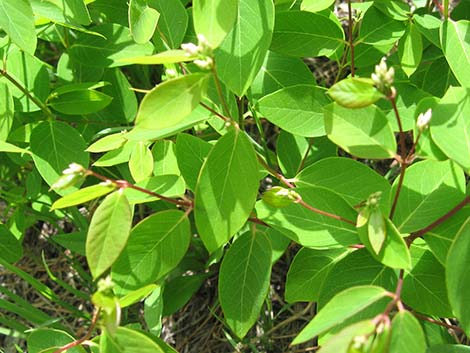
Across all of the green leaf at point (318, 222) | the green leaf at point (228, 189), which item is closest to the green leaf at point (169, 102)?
the green leaf at point (228, 189)

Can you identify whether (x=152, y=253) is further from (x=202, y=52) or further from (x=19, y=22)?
(x=19, y=22)

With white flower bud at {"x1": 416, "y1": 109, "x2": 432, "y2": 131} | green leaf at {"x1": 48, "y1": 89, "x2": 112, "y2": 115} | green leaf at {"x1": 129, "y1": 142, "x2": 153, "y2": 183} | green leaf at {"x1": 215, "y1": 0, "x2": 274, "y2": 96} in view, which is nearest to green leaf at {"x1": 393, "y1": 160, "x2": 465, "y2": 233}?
white flower bud at {"x1": 416, "y1": 109, "x2": 432, "y2": 131}

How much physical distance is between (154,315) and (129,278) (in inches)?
11.2

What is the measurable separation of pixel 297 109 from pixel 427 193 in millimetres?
239

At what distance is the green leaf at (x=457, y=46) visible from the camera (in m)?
0.96

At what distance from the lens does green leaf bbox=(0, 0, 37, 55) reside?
3.19ft

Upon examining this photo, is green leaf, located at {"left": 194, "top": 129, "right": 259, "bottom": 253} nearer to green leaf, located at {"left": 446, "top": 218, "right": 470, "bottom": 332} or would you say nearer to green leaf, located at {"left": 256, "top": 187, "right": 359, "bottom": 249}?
green leaf, located at {"left": 256, "top": 187, "right": 359, "bottom": 249}

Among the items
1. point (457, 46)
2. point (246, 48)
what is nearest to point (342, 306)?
point (246, 48)

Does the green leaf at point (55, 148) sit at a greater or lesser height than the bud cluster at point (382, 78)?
lesser

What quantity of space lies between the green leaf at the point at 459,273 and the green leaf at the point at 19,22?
70cm

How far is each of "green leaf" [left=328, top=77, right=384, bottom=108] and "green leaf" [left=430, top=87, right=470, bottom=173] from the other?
4.6 inches

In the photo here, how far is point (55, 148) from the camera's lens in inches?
44.9

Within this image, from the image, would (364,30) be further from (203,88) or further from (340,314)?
(340,314)

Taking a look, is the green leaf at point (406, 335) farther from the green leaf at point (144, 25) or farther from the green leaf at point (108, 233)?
the green leaf at point (144, 25)
